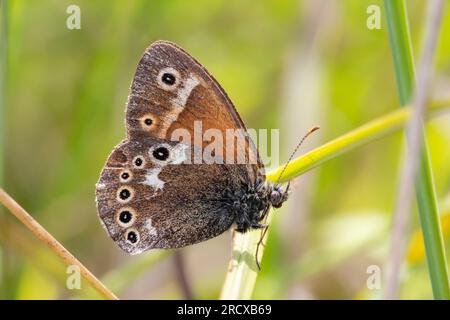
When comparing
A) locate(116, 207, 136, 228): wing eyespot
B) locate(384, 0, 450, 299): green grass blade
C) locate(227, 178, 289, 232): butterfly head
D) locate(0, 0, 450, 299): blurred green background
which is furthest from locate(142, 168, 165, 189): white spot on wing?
locate(384, 0, 450, 299): green grass blade

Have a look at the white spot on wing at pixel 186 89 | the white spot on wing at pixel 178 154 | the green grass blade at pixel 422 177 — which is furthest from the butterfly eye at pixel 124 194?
the green grass blade at pixel 422 177

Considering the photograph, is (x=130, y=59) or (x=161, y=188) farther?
(x=130, y=59)

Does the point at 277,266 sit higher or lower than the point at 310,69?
lower

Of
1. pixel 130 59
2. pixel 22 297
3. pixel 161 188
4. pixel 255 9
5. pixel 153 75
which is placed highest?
pixel 255 9

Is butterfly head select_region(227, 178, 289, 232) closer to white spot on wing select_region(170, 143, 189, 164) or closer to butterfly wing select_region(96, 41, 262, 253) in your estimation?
butterfly wing select_region(96, 41, 262, 253)

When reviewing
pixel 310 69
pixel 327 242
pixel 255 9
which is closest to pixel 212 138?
pixel 327 242

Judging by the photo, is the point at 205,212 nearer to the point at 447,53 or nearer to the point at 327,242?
the point at 327,242
